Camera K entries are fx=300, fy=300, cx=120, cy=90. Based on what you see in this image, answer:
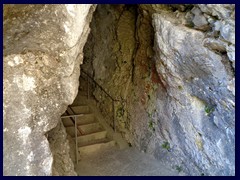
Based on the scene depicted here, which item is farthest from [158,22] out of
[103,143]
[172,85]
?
[103,143]

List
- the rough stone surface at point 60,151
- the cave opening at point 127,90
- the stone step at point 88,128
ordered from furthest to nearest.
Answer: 1. the stone step at point 88,128
2. the rough stone surface at point 60,151
3. the cave opening at point 127,90

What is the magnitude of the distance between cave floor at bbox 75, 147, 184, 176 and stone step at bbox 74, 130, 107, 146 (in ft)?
1.43

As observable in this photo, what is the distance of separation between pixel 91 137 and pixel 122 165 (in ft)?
4.16

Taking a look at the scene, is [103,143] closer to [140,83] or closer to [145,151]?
[145,151]

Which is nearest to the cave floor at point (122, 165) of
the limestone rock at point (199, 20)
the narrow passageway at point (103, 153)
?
the narrow passageway at point (103, 153)

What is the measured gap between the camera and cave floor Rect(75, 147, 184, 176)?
4.63 m

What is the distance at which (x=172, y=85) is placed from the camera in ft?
14.8

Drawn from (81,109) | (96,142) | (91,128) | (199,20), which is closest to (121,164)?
(96,142)

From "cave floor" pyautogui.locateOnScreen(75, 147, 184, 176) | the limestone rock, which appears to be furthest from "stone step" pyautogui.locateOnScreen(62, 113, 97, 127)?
the limestone rock

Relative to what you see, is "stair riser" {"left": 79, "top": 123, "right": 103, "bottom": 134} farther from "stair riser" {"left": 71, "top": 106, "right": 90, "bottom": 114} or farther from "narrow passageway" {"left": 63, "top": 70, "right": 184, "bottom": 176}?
"stair riser" {"left": 71, "top": 106, "right": 90, "bottom": 114}

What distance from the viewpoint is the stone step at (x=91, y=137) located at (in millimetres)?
5834

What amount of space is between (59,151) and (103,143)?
5.45 ft

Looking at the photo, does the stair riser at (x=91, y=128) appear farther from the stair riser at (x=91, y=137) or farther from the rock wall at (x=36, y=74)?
the rock wall at (x=36, y=74)

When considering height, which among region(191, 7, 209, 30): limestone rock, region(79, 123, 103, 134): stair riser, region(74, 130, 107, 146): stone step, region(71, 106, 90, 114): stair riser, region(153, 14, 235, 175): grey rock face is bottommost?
region(74, 130, 107, 146): stone step
